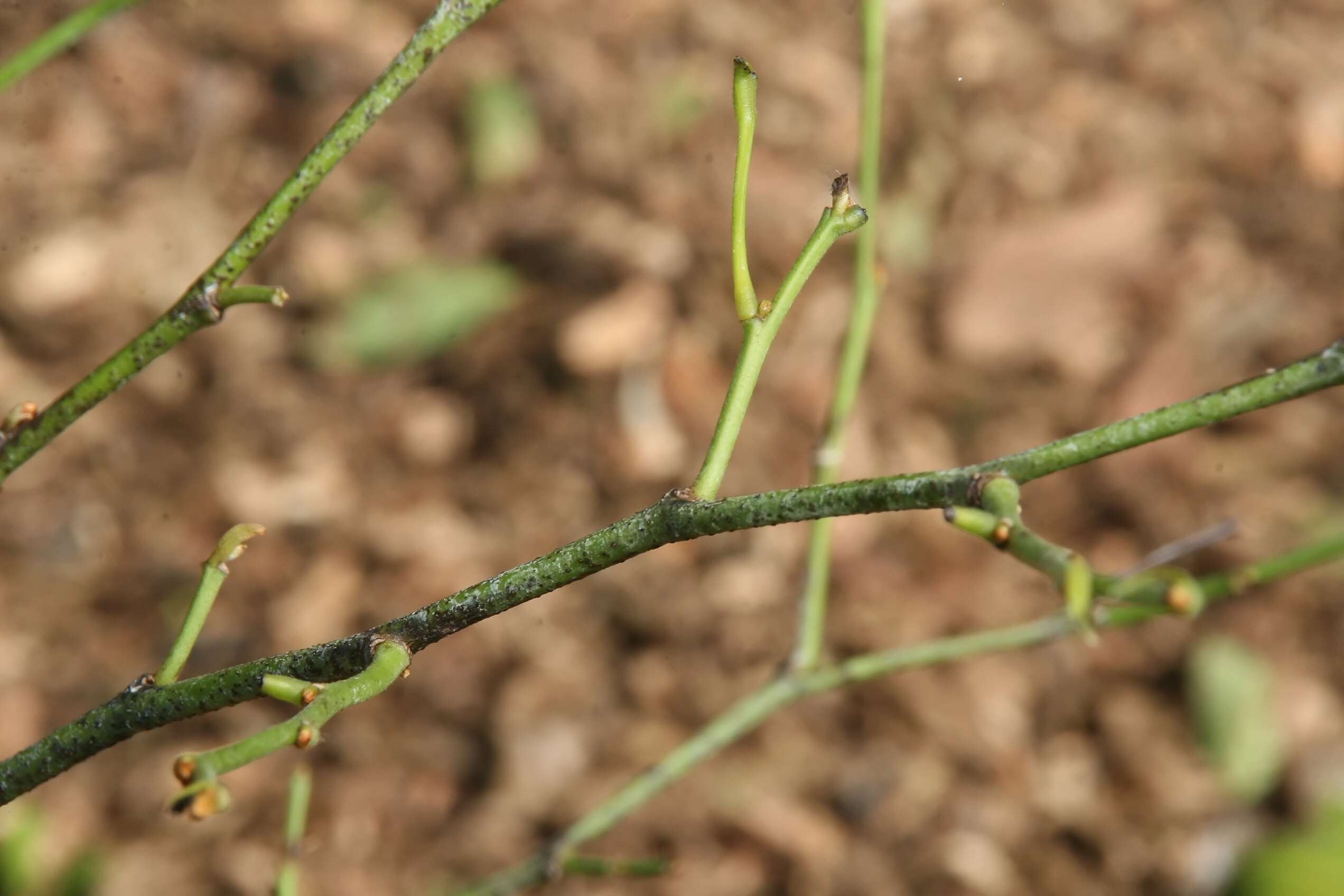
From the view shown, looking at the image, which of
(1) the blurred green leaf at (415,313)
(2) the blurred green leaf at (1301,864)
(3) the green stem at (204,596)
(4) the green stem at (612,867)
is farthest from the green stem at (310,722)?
(2) the blurred green leaf at (1301,864)

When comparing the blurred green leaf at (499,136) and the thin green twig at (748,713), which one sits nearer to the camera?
the thin green twig at (748,713)

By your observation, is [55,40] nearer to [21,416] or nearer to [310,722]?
[21,416]

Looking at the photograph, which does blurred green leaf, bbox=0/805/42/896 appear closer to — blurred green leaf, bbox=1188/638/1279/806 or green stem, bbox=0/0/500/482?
green stem, bbox=0/0/500/482

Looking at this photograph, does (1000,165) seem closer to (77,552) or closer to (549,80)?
(549,80)

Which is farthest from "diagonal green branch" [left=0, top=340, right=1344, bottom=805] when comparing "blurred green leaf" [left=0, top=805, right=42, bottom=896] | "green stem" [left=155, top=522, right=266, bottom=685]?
"blurred green leaf" [left=0, top=805, right=42, bottom=896]

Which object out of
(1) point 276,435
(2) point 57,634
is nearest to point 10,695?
(2) point 57,634

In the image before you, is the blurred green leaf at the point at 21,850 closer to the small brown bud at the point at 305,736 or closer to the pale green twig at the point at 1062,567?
the small brown bud at the point at 305,736

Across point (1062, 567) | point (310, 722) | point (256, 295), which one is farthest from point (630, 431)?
point (1062, 567)

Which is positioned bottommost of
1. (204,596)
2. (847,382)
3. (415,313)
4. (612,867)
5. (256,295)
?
(204,596)
